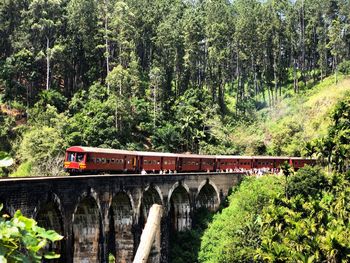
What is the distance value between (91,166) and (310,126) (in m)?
35.4

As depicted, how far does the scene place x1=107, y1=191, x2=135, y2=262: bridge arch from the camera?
28547mm

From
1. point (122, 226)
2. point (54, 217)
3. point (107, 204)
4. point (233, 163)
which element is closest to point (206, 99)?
point (233, 163)

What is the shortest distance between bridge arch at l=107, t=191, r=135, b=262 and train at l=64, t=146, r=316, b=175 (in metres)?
2.70

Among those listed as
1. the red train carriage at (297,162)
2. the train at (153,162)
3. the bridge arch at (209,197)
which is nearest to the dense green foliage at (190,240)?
the bridge arch at (209,197)

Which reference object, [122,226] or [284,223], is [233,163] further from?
[122,226]

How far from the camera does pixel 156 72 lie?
54.8 metres

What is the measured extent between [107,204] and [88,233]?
6.13 feet

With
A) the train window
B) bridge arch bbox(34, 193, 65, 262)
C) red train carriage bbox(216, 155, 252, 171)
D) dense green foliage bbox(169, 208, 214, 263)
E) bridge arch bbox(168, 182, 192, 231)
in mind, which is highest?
the train window

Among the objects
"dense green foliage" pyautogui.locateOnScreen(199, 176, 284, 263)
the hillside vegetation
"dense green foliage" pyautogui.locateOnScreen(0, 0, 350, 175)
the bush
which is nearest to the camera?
"dense green foliage" pyautogui.locateOnScreen(199, 176, 284, 263)

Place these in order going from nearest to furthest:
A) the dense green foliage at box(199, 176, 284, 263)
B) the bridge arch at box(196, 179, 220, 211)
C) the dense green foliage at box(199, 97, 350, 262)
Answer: the dense green foliage at box(199, 97, 350, 262) → the dense green foliage at box(199, 176, 284, 263) → the bridge arch at box(196, 179, 220, 211)

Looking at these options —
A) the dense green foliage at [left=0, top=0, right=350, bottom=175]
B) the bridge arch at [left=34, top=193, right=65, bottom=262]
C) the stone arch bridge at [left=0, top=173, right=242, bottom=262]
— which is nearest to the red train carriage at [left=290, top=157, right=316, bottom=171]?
the dense green foliage at [left=0, top=0, right=350, bottom=175]

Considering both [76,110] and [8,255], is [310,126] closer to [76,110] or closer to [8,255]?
[76,110]

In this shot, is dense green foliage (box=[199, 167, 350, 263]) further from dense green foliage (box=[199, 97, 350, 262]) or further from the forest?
the forest

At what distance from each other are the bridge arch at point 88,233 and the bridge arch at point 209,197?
15.0 m
